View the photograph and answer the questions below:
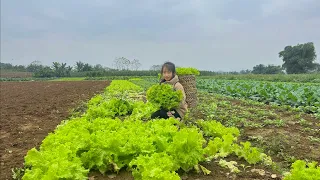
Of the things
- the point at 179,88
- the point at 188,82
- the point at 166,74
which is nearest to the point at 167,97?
the point at 179,88

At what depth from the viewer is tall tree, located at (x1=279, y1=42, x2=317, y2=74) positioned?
189 ft

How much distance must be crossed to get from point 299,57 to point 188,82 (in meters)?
54.7

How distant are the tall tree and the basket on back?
53854 millimetres

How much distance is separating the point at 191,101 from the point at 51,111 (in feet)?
16.0

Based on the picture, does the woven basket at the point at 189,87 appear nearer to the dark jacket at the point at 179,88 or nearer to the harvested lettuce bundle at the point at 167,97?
the dark jacket at the point at 179,88

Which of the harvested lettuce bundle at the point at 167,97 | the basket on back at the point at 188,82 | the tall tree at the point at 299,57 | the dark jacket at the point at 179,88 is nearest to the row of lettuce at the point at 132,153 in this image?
the harvested lettuce bundle at the point at 167,97

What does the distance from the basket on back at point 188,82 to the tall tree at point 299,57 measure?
53.9m

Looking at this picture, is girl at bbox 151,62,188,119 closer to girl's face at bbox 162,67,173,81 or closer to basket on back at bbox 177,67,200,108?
girl's face at bbox 162,67,173,81

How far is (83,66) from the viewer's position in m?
73.6

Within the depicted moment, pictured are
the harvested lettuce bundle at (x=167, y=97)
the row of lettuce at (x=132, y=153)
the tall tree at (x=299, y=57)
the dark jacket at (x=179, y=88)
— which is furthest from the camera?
the tall tree at (x=299, y=57)

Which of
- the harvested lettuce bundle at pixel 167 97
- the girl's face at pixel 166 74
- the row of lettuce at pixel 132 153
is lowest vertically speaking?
the row of lettuce at pixel 132 153

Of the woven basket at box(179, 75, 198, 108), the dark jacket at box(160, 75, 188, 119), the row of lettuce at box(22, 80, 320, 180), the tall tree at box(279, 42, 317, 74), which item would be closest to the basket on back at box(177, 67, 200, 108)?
the woven basket at box(179, 75, 198, 108)

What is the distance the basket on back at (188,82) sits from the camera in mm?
9047

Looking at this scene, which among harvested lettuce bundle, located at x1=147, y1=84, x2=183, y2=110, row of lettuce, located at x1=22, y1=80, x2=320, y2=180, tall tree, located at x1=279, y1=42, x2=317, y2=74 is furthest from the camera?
tall tree, located at x1=279, y1=42, x2=317, y2=74
